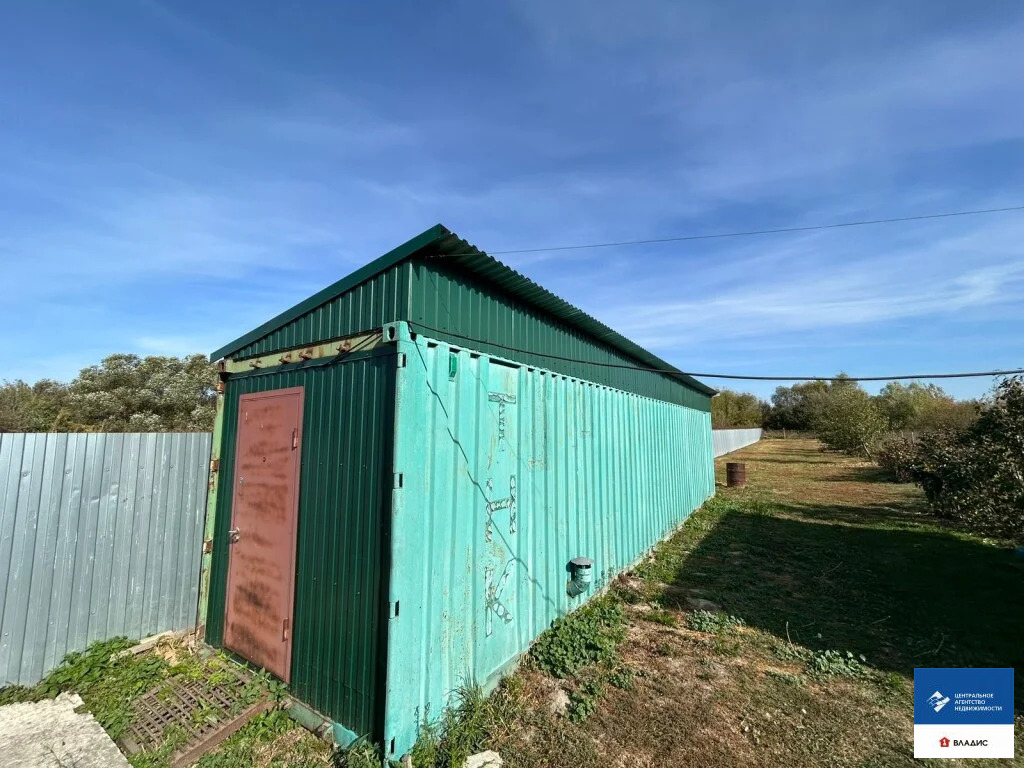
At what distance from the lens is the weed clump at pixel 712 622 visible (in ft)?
15.8

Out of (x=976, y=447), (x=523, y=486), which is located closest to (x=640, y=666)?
(x=523, y=486)

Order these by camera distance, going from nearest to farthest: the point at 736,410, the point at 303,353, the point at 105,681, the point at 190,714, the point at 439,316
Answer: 1. the point at 190,714
2. the point at 439,316
3. the point at 105,681
4. the point at 303,353
5. the point at 736,410

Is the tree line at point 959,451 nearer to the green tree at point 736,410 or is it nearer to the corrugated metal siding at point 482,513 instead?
the corrugated metal siding at point 482,513

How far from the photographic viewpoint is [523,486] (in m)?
4.25

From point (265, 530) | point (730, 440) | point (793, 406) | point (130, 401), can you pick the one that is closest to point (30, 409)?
point (130, 401)

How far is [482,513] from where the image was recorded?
3672mm

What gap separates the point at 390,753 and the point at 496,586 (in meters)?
1.35

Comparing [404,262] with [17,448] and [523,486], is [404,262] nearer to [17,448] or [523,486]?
[523,486]

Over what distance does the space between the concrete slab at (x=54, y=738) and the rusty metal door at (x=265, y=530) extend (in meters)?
1.01

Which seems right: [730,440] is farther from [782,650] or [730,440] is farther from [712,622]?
[782,650]

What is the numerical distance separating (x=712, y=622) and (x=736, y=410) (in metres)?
55.6

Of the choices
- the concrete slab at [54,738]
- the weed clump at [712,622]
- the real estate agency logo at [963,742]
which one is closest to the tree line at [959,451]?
the real estate agency logo at [963,742]

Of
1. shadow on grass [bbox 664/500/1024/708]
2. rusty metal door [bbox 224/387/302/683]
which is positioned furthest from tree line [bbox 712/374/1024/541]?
rusty metal door [bbox 224/387/302/683]

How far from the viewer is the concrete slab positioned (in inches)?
111
